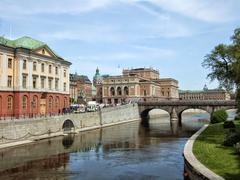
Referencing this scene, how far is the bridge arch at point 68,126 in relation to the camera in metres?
67.4

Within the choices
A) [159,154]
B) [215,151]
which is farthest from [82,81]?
[215,151]

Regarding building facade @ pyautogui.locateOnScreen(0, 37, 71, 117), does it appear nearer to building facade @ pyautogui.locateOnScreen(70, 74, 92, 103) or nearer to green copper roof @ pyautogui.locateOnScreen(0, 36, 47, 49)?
green copper roof @ pyautogui.locateOnScreen(0, 36, 47, 49)

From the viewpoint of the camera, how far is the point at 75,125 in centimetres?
7081

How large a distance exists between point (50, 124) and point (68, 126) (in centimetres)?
854

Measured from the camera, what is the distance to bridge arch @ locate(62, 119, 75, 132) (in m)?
67.4

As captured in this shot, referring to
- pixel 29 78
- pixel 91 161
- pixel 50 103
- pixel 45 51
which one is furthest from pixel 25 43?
pixel 91 161

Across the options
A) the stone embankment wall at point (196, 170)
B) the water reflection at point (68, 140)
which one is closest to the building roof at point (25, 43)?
the water reflection at point (68, 140)

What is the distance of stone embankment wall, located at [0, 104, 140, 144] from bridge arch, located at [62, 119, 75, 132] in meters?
0.58

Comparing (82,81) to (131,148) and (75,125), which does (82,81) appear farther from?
(131,148)

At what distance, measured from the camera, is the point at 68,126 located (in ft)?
227

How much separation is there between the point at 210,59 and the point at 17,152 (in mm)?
34269

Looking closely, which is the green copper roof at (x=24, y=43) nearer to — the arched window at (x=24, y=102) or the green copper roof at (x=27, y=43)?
the green copper roof at (x=27, y=43)

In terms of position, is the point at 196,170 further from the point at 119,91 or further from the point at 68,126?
the point at 119,91

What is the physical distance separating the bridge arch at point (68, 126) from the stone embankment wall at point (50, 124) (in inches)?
22.7
